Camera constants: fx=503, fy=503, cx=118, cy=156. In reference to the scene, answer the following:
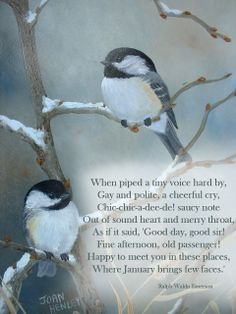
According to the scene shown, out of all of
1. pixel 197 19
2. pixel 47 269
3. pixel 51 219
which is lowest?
pixel 47 269

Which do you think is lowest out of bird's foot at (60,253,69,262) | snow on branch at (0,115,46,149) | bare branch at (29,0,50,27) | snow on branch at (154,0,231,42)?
bird's foot at (60,253,69,262)

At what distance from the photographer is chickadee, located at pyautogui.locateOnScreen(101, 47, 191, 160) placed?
1.01 meters

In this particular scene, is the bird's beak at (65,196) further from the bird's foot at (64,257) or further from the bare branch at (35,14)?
the bare branch at (35,14)

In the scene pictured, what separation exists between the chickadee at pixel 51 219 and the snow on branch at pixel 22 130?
3.5 inches

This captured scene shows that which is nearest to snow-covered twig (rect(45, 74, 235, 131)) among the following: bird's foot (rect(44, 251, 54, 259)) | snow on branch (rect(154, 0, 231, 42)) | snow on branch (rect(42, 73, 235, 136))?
snow on branch (rect(42, 73, 235, 136))

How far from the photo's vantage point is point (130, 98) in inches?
39.6

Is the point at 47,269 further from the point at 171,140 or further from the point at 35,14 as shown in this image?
the point at 35,14

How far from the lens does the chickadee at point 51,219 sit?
39.8 inches

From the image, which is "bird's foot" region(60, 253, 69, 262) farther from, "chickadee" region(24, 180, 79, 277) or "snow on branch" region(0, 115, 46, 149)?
"snow on branch" region(0, 115, 46, 149)

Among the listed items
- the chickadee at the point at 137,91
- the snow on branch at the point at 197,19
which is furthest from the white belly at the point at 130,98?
the snow on branch at the point at 197,19

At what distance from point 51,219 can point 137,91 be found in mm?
309

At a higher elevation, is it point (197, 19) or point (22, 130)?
point (197, 19)

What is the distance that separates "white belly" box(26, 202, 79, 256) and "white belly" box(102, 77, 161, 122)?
22 centimetres

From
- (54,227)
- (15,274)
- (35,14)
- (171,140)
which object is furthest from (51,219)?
(35,14)
